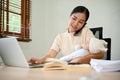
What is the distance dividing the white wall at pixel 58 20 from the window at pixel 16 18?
0.48 feet

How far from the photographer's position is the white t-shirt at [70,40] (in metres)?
2.10

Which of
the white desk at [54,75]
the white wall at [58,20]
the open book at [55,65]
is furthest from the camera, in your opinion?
the white wall at [58,20]

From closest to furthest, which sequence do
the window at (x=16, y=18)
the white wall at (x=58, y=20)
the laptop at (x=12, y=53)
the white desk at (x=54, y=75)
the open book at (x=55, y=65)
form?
the white desk at (x=54, y=75), the open book at (x=55, y=65), the laptop at (x=12, y=53), the window at (x=16, y=18), the white wall at (x=58, y=20)

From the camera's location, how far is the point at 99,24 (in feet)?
13.7

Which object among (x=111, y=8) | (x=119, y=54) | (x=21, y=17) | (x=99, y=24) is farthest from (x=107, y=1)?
(x=21, y=17)

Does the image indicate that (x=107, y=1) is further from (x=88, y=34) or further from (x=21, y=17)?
(x=88, y=34)

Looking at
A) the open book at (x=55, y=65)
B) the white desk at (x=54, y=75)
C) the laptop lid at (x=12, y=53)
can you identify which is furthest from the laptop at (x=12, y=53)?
the white desk at (x=54, y=75)

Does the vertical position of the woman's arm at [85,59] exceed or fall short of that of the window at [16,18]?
it falls short

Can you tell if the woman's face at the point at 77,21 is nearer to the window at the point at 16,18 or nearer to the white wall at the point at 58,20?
the window at the point at 16,18

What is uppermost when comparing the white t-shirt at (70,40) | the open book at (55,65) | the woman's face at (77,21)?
the woman's face at (77,21)

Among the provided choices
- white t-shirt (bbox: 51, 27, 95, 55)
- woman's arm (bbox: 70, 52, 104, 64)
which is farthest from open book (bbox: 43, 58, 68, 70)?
white t-shirt (bbox: 51, 27, 95, 55)

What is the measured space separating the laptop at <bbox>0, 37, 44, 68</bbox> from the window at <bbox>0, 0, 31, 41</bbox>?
151 centimetres

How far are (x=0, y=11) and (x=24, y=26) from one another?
0.54 metres

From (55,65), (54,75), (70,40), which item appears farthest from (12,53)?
(70,40)
